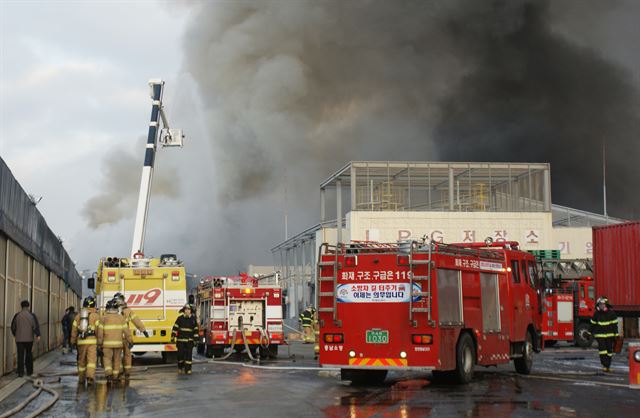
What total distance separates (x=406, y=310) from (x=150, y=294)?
364 inches

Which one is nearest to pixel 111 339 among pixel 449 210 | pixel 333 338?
pixel 333 338

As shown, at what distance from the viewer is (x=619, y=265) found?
23.1m

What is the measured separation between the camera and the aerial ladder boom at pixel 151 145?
1382 inches

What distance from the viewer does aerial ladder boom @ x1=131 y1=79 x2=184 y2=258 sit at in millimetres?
35094

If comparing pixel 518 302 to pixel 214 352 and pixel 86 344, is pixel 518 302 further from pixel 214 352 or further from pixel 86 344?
pixel 214 352

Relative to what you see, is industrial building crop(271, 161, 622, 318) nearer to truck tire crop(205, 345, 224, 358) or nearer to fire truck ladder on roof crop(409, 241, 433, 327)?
truck tire crop(205, 345, 224, 358)

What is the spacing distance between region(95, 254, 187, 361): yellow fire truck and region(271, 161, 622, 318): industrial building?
2225 cm

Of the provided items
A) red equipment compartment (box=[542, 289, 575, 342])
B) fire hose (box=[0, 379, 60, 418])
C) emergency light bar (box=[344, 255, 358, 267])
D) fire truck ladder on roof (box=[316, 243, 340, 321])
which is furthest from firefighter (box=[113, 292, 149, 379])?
red equipment compartment (box=[542, 289, 575, 342])

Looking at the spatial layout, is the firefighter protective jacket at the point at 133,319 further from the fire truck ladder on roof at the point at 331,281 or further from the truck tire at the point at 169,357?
the truck tire at the point at 169,357

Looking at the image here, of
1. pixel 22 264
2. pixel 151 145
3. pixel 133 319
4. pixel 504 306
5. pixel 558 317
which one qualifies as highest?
pixel 151 145


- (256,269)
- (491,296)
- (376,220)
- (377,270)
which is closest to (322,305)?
(377,270)

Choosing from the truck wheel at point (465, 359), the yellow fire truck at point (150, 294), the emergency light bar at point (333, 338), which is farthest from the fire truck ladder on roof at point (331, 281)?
the yellow fire truck at point (150, 294)

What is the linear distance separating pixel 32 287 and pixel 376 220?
24.3m

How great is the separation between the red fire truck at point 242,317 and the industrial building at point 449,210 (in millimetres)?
18923
